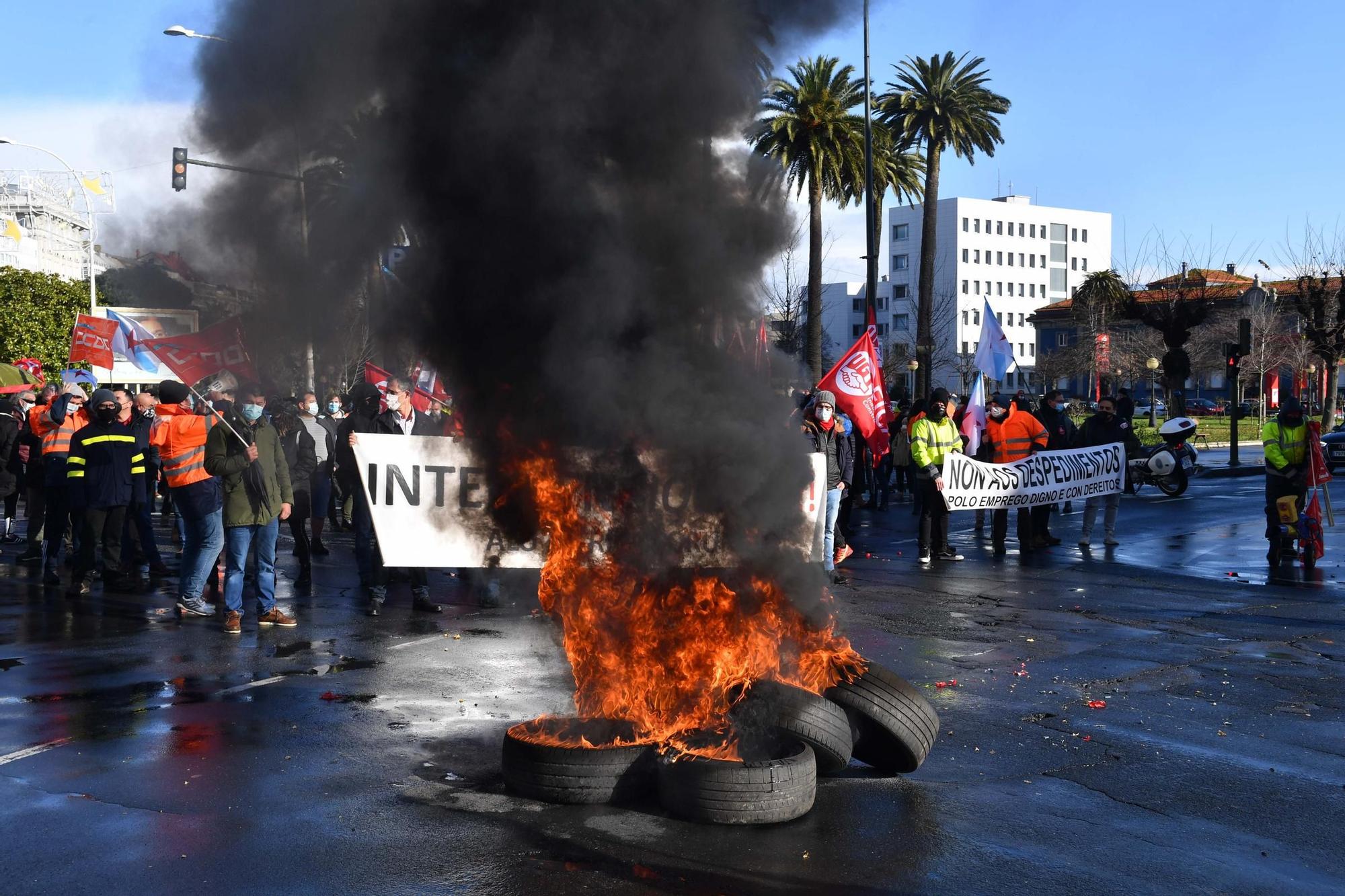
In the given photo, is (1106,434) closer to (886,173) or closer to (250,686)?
(250,686)

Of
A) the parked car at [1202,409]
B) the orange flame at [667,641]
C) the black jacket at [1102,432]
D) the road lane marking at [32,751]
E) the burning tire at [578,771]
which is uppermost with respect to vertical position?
the parked car at [1202,409]

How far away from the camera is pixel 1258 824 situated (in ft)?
16.6

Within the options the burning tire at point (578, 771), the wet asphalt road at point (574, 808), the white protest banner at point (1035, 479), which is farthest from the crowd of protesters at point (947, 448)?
the burning tire at point (578, 771)

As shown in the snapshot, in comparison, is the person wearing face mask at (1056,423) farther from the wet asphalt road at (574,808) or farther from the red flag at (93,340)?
the red flag at (93,340)

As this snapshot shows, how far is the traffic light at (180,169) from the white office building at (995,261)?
119 metres

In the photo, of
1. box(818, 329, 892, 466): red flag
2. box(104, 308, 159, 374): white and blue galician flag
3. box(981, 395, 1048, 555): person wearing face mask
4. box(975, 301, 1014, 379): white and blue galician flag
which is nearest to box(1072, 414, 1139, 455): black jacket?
box(981, 395, 1048, 555): person wearing face mask

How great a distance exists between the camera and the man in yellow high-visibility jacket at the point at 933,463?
1384 cm

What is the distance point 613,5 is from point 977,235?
435 ft

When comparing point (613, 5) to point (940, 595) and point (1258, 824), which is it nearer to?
point (1258, 824)

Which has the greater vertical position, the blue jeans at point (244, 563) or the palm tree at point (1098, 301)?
the palm tree at point (1098, 301)

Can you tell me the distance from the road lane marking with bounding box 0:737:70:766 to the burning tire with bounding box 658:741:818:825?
3299mm

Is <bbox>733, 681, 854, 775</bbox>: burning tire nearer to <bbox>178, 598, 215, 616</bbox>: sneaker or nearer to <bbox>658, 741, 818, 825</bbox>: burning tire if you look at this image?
<bbox>658, 741, 818, 825</bbox>: burning tire

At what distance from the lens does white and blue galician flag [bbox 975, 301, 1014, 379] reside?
1938cm

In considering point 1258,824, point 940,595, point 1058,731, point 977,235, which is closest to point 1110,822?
point 1258,824
